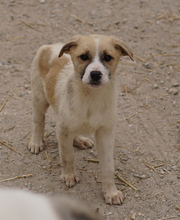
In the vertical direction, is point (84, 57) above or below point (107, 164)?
above

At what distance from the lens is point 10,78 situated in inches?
272

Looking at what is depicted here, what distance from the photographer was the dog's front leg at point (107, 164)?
4582mm

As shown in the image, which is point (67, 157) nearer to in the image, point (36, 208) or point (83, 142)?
point (83, 142)

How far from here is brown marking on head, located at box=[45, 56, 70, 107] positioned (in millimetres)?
4906

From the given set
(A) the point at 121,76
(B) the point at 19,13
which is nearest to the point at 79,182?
(A) the point at 121,76

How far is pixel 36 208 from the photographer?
1531 mm

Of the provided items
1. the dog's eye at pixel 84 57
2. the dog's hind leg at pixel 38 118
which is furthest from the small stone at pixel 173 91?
the dog's eye at pixel 84 57

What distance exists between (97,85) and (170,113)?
A: 2.42 meters

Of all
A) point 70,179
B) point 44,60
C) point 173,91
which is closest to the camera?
point 70,179

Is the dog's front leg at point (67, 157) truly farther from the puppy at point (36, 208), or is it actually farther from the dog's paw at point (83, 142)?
the puppy at point (36, 208)

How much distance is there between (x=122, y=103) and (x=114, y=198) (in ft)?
6.94

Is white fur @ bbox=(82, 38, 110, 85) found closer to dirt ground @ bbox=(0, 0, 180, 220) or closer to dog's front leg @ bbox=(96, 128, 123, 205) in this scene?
dog's front leg @ bbox=(96, 128, 123, 205)

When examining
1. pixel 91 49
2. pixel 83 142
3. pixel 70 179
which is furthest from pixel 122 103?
pixel 91 49

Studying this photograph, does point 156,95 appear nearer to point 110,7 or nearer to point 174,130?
point 174,130
